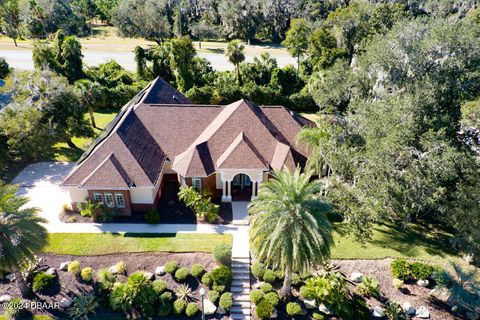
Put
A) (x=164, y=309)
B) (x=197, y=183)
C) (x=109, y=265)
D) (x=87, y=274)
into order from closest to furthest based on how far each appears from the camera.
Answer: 1. (x=164, y=309)
2. (x=87, y=274)
3. (x=109, y=265)
4. (x=197, y=183)

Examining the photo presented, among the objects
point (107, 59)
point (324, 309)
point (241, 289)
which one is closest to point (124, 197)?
point (241, 289)

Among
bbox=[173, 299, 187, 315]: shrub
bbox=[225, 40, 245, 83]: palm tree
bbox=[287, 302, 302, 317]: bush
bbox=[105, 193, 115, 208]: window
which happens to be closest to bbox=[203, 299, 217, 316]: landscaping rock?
bbox=[173, 299, 187, 315]: shrub

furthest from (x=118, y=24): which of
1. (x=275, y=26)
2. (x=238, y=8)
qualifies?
(x=275, y=26)

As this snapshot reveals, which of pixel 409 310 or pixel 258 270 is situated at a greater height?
pixel 258 270

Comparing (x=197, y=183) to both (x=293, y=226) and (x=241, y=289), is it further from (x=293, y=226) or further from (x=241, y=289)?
(x=293, y=226)

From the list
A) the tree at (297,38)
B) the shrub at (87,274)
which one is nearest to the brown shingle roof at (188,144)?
the shrub at (87,274)
